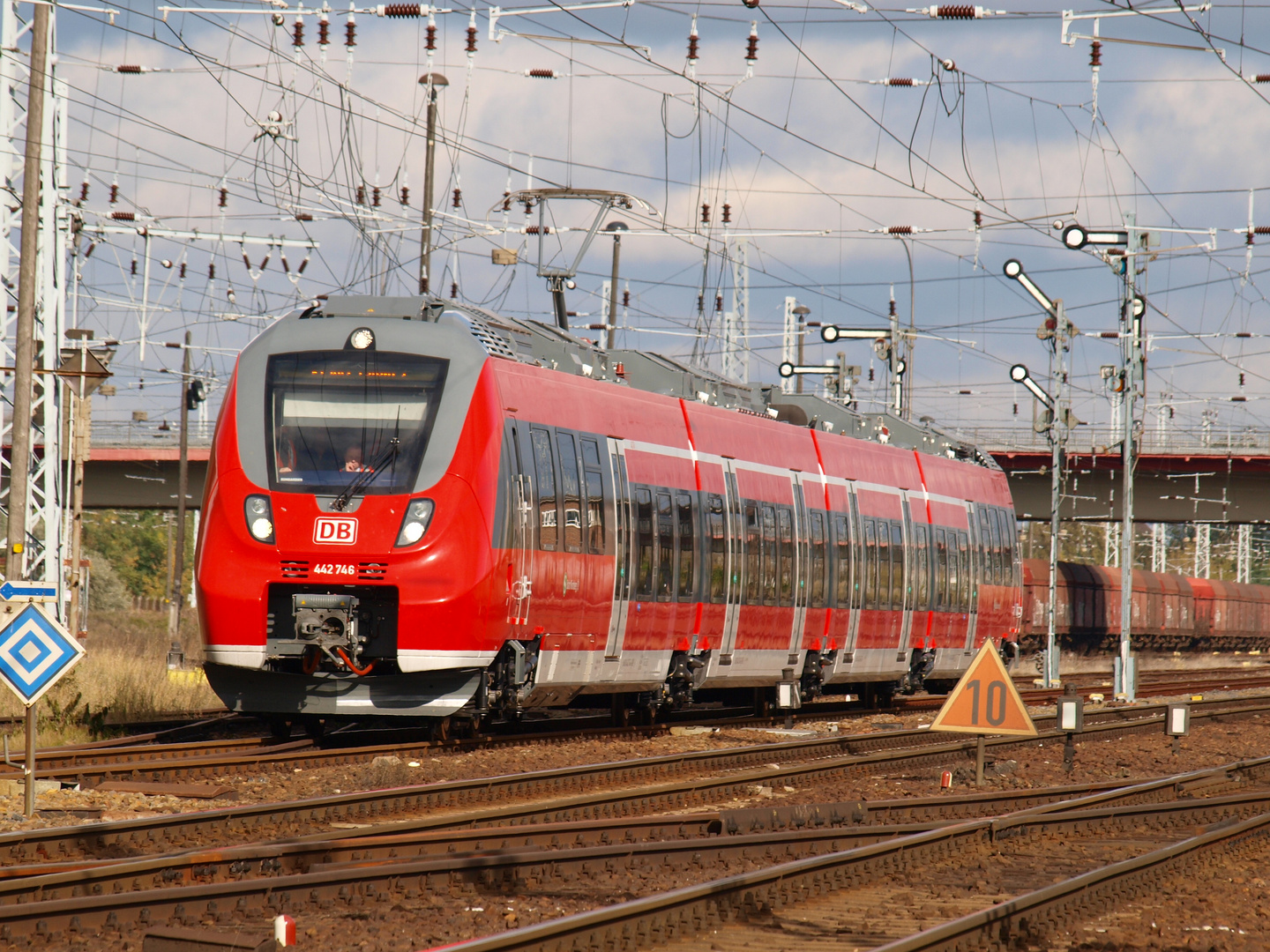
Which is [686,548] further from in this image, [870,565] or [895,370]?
[895,370]

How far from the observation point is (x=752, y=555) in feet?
64.2

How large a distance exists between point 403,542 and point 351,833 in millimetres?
4490

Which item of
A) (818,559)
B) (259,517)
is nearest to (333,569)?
(259,517)

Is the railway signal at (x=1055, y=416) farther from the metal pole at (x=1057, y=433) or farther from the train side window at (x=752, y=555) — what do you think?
the train side window at (x=752, y=555)

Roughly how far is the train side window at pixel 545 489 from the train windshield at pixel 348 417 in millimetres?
1377

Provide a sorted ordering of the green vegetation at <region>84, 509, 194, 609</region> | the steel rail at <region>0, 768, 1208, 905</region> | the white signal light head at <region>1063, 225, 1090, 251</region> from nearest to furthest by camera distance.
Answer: the steel rail at <region>0, 768, 1208, 905</region>
the white signal light head at <region>1063, 225, 1090, 251</region>
the green vegetation at <region>84, 509, 194, 609</region>

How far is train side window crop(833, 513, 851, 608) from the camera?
22109 millimetres

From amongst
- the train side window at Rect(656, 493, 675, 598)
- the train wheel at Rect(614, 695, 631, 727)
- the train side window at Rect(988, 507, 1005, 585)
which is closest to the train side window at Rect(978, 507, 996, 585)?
the train side window at Rect(988, 507, 1005, 585)

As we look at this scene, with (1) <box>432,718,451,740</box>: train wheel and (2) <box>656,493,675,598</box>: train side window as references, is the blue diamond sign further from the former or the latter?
(2) <box>656,493,675,598</box>: train side window

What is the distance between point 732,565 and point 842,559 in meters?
3.68

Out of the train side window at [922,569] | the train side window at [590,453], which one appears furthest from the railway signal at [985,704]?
the train side window at [922,569]

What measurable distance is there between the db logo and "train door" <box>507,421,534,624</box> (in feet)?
4.85

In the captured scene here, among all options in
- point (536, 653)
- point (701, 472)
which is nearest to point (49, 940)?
point (536, 653)

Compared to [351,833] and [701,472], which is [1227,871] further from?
[701,472]
